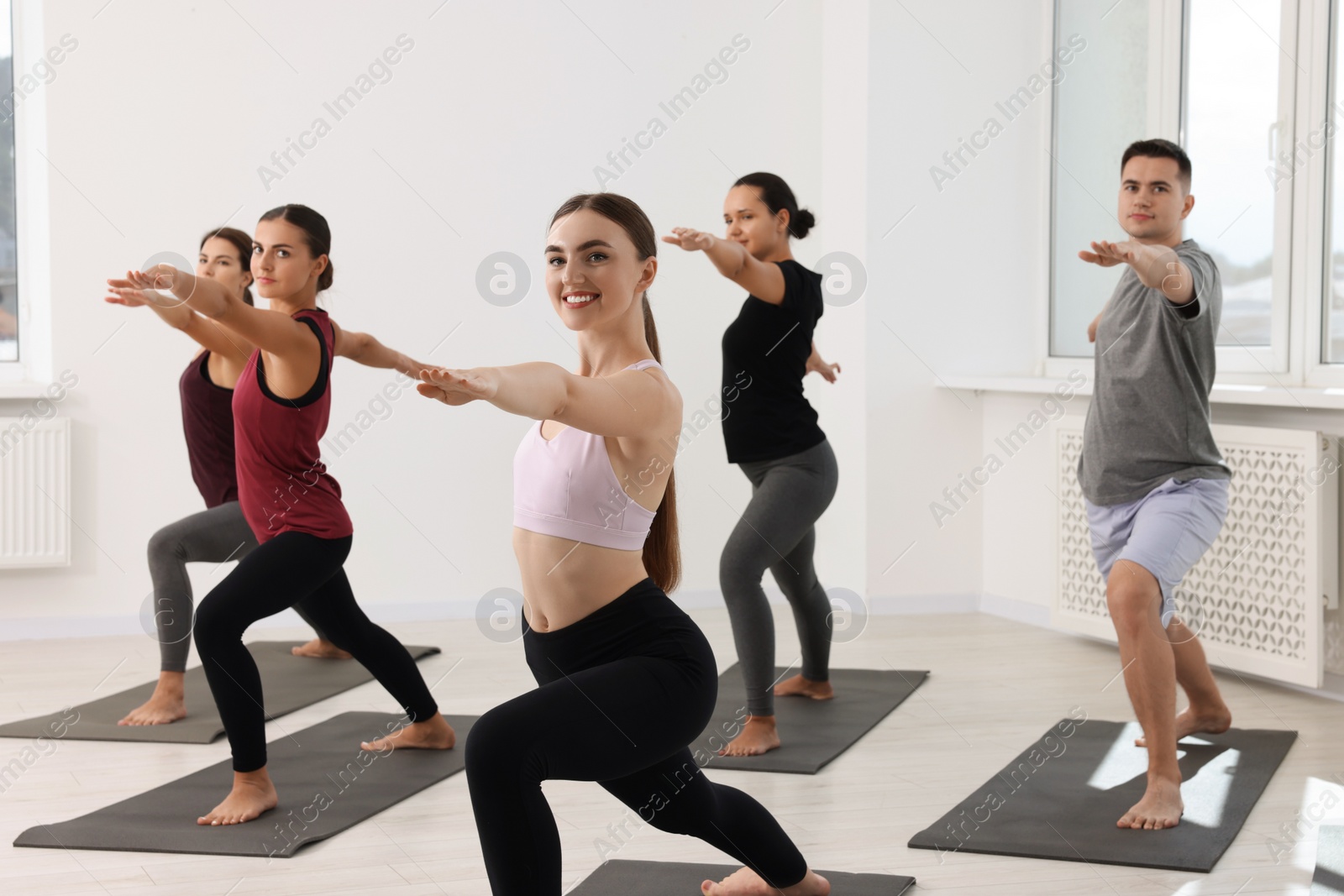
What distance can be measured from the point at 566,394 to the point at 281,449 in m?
1.44

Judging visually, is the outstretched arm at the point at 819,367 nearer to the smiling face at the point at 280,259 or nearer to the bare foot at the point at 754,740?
the bare foot at the point at 754,740

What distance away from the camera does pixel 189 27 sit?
15.2ft

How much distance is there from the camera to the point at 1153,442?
9.02 ft

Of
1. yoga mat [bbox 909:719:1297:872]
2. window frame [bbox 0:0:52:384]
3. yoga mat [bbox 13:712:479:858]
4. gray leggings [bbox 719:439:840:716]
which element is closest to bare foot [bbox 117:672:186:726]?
yoga mat [bbox 13:712:479:858]

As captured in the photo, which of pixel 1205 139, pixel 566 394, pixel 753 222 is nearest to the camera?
pixel 566 394

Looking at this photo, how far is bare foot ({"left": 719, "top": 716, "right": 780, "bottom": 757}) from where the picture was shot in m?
3.10

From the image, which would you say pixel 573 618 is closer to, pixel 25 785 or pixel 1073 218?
pixel 25 785

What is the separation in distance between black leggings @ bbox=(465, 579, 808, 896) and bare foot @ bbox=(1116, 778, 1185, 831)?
1.12 meters

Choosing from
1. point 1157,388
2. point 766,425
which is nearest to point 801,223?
point 766,425

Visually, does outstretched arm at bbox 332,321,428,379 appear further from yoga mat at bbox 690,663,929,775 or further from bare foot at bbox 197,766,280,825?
yoga mat at bbox 690,663,929,775

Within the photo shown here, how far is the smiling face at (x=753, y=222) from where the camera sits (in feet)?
10.6

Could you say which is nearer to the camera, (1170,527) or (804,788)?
(1170,527)

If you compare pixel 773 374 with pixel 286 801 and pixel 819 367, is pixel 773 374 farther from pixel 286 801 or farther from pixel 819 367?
pixel 286 801

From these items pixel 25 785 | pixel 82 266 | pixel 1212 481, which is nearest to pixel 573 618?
pixel 1212 481
